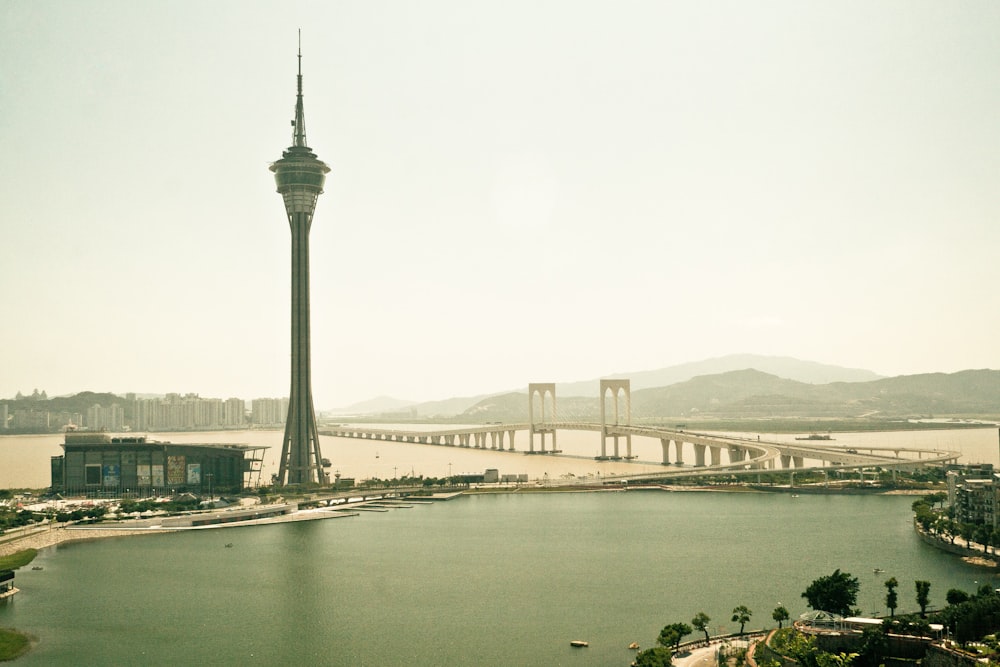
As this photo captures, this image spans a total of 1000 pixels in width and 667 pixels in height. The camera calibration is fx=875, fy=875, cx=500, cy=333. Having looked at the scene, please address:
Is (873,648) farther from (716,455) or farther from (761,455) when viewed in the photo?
(716,455)

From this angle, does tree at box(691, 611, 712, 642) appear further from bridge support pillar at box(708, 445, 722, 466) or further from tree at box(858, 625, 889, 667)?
bridge support pillar at box(708, 445, 722, 466)

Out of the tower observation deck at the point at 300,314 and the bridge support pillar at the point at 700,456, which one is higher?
the tower observation deck at the point at 300,314

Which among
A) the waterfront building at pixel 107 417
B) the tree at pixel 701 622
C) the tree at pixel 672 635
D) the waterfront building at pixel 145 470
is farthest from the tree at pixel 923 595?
the waterfront building at pixel 107 417

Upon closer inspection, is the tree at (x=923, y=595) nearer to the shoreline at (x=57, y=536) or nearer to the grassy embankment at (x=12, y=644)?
the grassy embankment at (x=12, y=644)

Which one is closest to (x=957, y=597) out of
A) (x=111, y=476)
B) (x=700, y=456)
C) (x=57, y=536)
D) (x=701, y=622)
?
(x=701, y=622)

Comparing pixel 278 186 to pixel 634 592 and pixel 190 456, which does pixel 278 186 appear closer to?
pixel 190 456

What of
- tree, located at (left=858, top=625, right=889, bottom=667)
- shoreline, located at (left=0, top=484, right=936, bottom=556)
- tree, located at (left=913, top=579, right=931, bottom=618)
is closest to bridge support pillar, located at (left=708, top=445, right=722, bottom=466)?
shoreline, located at (left=0, top=484, right=936, bottom=556)

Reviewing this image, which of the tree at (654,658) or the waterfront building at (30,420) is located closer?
the tree at (654,658)

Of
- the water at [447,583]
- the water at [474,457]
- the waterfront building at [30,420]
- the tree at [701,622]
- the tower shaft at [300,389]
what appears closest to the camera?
the tree at [701,622]
